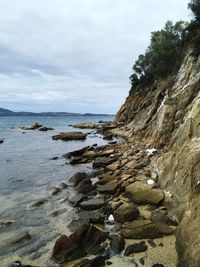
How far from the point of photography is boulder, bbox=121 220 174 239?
11602mm

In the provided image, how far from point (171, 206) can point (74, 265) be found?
16.2 ft

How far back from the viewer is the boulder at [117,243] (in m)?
11.0

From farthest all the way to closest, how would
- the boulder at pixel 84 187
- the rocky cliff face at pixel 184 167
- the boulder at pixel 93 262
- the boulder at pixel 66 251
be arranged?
the boulder at pixel 84 187
the boulder at pixel 66 251
the boulder at pixel 93 262
the rocky cliff face at pixel 184 167

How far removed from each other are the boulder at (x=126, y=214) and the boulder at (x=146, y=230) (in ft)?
3.18

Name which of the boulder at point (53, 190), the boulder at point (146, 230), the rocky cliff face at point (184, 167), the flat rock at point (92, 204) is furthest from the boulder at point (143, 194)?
the boulder at point (53, 190)

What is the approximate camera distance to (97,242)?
1141cm

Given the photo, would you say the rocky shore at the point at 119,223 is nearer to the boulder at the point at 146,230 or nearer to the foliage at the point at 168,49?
the boulder at the point at 146,230

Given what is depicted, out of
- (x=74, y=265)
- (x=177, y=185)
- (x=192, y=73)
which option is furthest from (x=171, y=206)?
(x=192, y=73)

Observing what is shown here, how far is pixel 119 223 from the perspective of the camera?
13.3 m

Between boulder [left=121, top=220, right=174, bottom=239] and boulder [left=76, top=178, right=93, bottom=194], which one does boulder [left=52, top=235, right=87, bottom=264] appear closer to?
boulder [left=121, top=220, right=174, bottom=239]

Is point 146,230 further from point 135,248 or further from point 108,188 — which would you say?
point 108,188

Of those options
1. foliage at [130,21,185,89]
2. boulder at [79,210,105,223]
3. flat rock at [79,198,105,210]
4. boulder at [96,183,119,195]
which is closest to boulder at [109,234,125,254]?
boulder at [79,210,105,223]

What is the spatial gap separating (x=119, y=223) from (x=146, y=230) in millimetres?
1695

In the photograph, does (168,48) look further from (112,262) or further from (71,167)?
(112,262)
